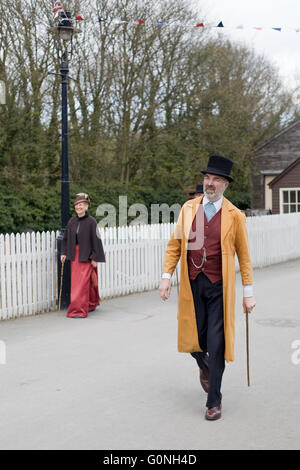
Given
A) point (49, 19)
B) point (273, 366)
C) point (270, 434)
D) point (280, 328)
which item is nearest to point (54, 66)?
point (49, 19)

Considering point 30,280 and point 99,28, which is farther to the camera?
point 99,28

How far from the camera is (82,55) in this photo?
25.3m

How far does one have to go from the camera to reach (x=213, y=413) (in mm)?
→ 5117

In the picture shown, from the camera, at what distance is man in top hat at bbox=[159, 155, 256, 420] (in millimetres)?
5301

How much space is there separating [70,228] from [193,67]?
63.2ft

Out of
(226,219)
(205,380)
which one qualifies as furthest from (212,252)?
(205,380)

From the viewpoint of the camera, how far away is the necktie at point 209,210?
5.44 metres

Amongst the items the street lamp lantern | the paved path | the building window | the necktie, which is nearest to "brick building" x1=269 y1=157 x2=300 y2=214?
the building window

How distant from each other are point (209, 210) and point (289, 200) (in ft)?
87.2

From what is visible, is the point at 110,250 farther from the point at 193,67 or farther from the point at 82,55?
the point at 193,67
